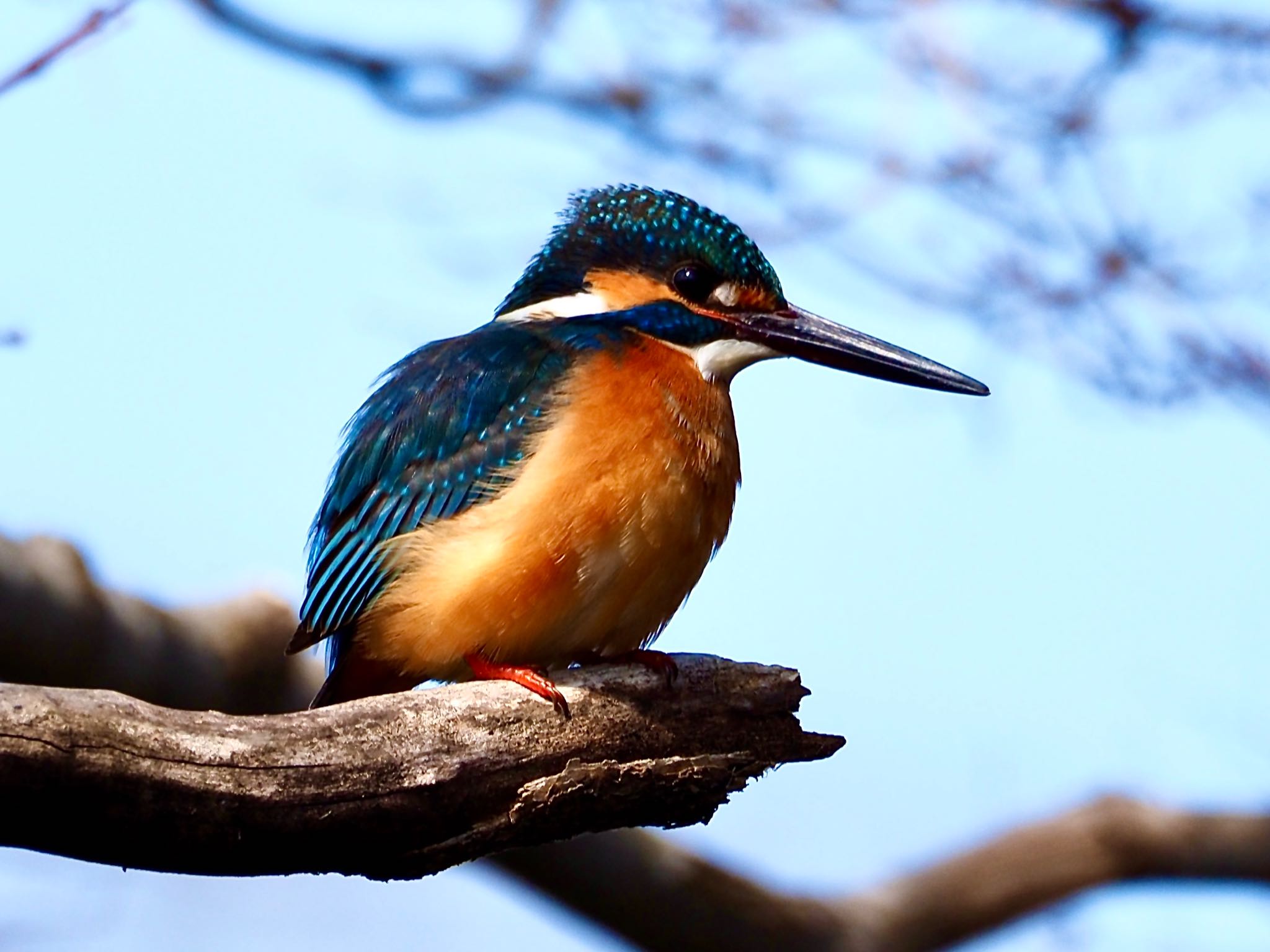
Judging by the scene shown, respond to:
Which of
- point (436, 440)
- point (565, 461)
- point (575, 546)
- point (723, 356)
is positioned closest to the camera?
point (575, 546)

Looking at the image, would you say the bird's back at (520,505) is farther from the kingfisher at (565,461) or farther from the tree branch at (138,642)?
the tree branch at (138,642)

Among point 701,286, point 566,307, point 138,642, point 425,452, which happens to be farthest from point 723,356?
point 138,642

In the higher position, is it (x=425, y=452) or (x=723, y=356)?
(x=723, y=356)

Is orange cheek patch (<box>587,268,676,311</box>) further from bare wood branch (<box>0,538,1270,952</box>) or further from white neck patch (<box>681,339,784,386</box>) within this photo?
bare wood branch (<box>0,538,1270,952</box>)

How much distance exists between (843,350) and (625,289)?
560 millimetres

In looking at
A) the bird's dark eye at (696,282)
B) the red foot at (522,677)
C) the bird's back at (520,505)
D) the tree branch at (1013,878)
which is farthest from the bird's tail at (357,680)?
the tree branch at (1013,878)

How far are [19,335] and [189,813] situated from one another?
1159 mm

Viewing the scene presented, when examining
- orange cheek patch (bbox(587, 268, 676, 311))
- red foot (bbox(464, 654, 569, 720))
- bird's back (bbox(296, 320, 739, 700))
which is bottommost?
red foot (bbox(464, 654, 569, 720))

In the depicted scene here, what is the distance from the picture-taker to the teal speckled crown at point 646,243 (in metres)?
3.96

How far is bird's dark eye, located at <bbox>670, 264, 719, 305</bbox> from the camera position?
3.97 meters

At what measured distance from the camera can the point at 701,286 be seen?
398cm

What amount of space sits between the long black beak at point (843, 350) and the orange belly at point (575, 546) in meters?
0.40

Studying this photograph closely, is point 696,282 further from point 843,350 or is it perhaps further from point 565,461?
point 565,461

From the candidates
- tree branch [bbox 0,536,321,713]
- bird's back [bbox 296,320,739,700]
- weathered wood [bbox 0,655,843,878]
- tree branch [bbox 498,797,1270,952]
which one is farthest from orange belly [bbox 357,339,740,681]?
tree branch [bbox 498,797,1270,952]
